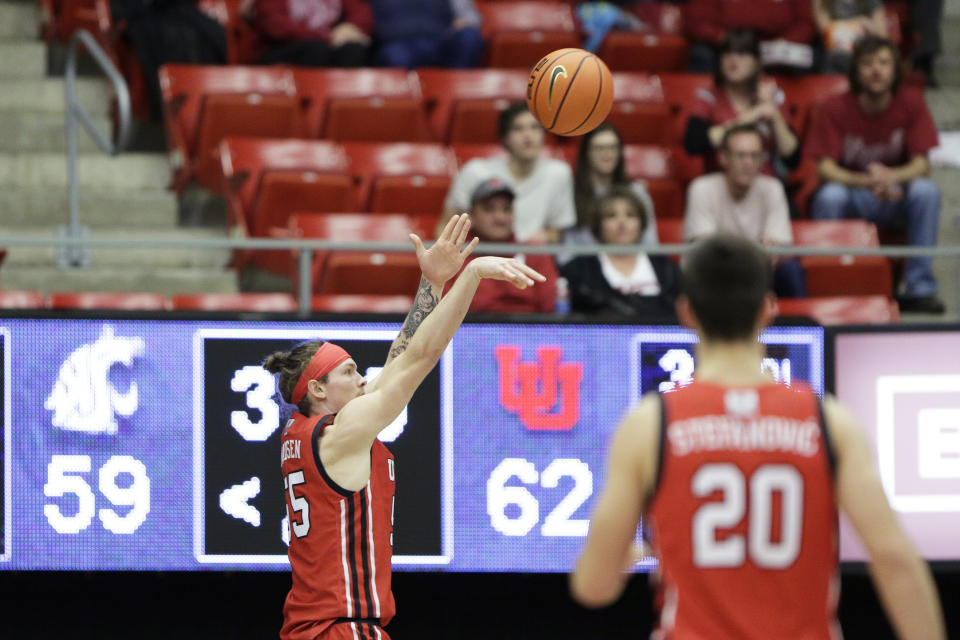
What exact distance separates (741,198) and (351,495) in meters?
4.55

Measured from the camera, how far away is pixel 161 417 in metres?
6.46

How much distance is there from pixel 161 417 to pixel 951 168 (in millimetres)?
6524

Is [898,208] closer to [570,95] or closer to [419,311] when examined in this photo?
[570,95]

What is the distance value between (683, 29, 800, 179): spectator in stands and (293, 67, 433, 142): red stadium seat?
1.83 metres

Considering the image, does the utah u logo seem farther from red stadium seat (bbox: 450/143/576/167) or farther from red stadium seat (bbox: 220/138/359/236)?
red stadium seat (bbox: 450/143/576/167)

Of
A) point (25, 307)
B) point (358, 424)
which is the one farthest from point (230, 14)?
point (358, 424)

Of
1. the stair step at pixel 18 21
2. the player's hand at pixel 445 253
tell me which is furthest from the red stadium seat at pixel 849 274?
the stair step at pixel 18 21

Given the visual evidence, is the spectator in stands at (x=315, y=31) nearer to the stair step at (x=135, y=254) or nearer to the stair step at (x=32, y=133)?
the stair step at (x=32, y=133)

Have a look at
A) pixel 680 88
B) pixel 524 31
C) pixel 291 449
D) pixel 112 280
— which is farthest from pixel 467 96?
pixel 291 449

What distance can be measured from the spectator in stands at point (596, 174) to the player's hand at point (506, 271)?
3.70 m

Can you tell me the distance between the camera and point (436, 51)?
1066 cm

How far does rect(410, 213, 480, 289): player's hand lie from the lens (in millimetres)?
4699

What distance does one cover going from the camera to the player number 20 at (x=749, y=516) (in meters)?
2.97

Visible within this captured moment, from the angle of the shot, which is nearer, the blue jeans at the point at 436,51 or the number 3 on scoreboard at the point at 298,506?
the number 3 on scoreboard at the point at 298,506
